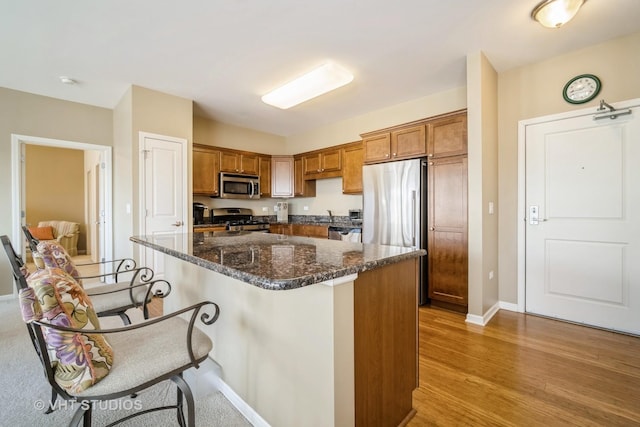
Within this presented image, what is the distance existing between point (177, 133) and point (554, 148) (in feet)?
14.5

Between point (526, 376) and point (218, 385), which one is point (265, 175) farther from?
point (526, 376)

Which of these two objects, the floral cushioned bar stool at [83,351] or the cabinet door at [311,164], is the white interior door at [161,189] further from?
the floral cushioned bar stool at [83,351]

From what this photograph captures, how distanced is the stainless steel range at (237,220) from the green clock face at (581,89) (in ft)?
14.4

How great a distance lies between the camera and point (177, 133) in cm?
384

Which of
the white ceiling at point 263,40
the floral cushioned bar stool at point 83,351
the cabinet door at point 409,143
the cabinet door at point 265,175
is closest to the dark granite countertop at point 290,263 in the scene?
the floral cushioned bar stool at point 83,351

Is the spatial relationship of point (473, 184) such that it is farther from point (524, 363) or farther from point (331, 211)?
point (331, 211)

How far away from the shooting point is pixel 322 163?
5.08m

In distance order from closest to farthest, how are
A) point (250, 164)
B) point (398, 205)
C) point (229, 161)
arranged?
point (398, 205), point (229, 161), point (250, 164)

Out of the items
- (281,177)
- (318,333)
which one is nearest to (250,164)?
(281,177)

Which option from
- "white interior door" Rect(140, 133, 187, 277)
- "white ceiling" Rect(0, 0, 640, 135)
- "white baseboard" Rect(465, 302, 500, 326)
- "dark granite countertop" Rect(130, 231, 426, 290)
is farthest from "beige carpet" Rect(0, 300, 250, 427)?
"white ceiling" Rect(0, 0, 640, 135)

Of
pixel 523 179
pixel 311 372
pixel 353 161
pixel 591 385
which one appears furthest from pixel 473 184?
pixel 311 372

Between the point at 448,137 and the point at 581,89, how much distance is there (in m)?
1.22

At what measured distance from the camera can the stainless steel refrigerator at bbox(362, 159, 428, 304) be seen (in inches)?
131

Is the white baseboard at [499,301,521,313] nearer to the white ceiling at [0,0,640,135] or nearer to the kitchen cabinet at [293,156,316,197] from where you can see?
the white ceiling at [0,0,640,135]
